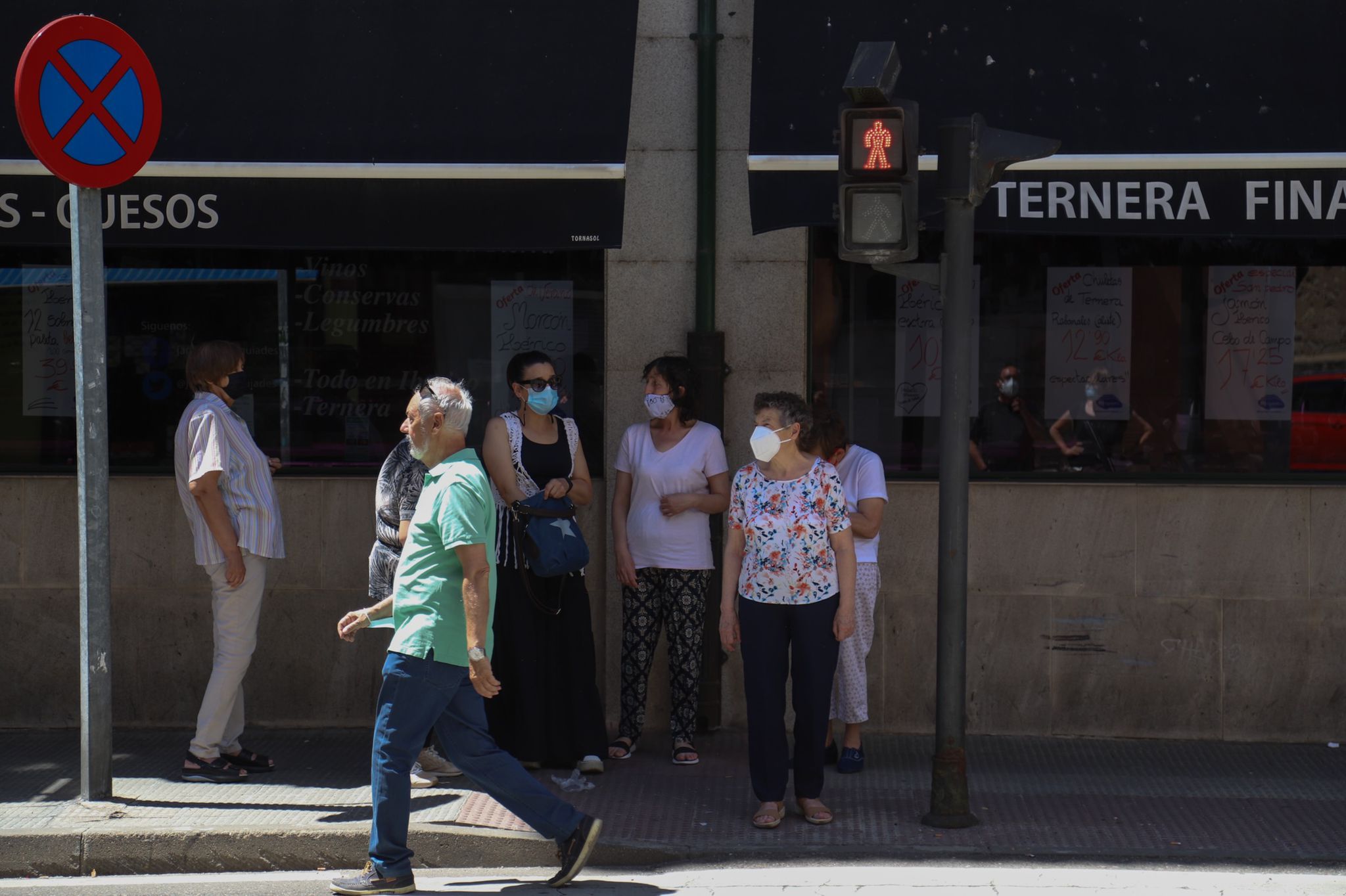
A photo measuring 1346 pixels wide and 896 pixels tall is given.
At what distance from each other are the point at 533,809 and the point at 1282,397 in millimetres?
4545

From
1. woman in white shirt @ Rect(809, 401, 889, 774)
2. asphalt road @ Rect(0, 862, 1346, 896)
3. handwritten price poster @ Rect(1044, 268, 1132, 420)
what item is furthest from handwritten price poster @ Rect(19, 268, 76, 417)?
handwritten price poster @ Rect(1044, 268, 1132, 420)

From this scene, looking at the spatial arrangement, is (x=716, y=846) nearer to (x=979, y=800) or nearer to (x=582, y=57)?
(x=979, y=800)

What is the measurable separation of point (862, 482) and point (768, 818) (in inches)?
64.6

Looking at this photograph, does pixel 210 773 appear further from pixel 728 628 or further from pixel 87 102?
pixel 87 102

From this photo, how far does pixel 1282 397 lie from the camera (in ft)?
24.7

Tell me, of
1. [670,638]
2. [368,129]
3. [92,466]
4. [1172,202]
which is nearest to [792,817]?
[670,638]

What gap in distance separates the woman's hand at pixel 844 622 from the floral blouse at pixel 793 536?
0.09 metres

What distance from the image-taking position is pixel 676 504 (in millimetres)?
6781

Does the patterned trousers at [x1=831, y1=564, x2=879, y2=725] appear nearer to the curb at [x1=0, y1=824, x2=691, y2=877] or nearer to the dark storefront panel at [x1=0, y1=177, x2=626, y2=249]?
the curb at [x1=0, y1=824, x2=691, y2=877]

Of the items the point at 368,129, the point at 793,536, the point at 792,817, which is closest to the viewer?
the point at 793,536

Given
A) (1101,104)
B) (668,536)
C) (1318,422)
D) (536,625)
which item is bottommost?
(536,625)

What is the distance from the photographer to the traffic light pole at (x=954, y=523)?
231 inches

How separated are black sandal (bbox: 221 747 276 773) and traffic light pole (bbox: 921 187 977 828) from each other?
2.98m

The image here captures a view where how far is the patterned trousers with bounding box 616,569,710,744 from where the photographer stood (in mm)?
6883
